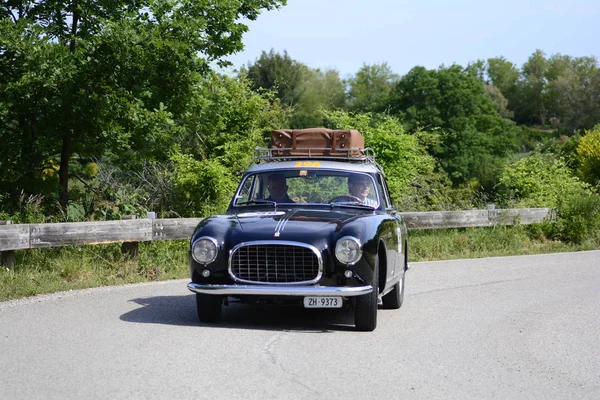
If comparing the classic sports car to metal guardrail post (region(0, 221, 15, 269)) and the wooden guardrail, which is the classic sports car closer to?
the wooden guardrail

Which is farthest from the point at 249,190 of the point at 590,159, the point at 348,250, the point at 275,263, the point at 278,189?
the point at 590,159

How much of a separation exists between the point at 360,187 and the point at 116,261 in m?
5.10

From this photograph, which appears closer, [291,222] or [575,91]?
[291,222]

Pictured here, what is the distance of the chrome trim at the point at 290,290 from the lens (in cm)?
884

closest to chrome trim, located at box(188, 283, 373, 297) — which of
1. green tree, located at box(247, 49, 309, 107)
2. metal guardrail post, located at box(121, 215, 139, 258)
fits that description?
metal guardrail post, located at box(121, 215, 139, 258)

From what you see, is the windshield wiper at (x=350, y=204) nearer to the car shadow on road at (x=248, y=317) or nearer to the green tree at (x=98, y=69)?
the car shadow on road at (x=248, y=317)

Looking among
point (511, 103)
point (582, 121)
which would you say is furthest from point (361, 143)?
point (511, 103)

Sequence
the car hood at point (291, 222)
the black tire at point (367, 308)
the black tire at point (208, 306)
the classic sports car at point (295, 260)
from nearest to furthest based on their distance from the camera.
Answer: the classic sports car at point (295, 260) < the black tire at point (367, 308) < the car hood at point (291, 222) < the black tire at point (208, 306)

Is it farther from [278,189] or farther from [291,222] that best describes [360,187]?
[291,222]

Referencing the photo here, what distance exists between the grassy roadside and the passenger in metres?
3.27

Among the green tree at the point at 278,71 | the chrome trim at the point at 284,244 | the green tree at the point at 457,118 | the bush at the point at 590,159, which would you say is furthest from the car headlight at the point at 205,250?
the green tree at the point at 278,71

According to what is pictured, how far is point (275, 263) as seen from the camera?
29.7 ft

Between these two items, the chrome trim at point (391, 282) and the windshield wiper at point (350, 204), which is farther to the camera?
the windshield wiper at point (350, 204)

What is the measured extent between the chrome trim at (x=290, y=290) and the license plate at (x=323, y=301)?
0.19ft
